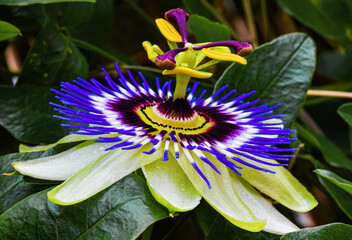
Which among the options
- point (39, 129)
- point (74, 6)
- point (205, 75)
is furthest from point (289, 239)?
point (74, 6)

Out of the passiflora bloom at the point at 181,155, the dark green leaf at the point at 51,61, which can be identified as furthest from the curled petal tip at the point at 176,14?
the dark green leaf at the point at 51,61

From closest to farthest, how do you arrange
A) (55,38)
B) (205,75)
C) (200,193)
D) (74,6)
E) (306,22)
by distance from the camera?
(200,193) < (205,75) < (55,38) < (74,6) < (306,22)

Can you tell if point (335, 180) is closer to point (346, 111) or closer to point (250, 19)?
point (346, 111)

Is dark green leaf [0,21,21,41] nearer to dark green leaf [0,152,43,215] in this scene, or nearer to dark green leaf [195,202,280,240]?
dark green leaf [0,152,43,215]

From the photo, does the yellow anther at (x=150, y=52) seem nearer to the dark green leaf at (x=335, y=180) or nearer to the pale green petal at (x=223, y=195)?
the pale green petal at (x=223, y=195)

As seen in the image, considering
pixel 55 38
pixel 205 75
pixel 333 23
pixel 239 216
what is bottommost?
pixel 333 23

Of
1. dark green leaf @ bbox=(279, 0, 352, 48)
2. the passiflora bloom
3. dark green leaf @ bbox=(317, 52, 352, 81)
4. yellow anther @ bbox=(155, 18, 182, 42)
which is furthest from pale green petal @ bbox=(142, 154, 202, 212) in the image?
dark green leaf @ bbox=(317, 52, 352, 81)

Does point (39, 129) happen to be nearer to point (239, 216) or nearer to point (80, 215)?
point (80, 215)

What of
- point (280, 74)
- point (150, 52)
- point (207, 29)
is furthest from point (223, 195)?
point (207, 29)
